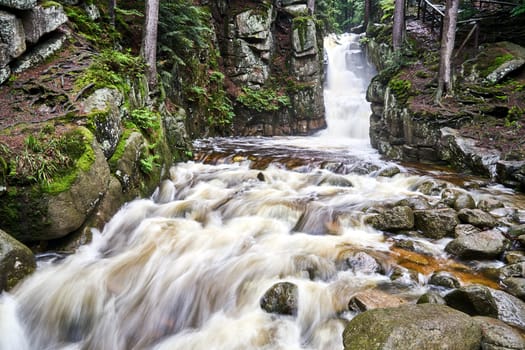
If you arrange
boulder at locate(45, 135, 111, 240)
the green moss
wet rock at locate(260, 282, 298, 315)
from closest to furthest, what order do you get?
wet rock at locate(260, 282, 298, 315)
boulder at locate(45, 135, 111, 240)
the green moss

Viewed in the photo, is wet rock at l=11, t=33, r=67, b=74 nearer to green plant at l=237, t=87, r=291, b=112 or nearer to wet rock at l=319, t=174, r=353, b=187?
wet rock at l=319, t=174, r=353, b=187

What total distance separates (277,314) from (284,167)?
6.03 metres

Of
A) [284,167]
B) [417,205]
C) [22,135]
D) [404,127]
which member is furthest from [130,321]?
[404,127]

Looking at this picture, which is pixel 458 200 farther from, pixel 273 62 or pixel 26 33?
pixel 273 62

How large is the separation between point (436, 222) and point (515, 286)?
1.67 m

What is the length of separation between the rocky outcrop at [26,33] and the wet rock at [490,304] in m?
8.35

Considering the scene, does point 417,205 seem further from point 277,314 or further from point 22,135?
point 22,135

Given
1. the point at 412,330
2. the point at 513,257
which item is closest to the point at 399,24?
the point at 513,257

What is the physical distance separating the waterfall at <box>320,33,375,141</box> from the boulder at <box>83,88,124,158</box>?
11999 mm

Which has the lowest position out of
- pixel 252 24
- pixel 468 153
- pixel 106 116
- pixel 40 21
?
pixel 468 153

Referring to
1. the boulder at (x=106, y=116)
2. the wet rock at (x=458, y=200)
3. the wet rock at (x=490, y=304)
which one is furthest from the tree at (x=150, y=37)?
the wet rock at (x=490, y=304)

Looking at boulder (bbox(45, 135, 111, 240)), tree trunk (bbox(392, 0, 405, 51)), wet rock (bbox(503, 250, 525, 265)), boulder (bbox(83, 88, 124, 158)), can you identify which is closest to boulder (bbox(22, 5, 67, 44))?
boulder (bbox(83, 88, 124, 158))

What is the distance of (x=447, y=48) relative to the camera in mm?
9930

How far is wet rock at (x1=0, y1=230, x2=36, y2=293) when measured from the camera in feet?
12.6
